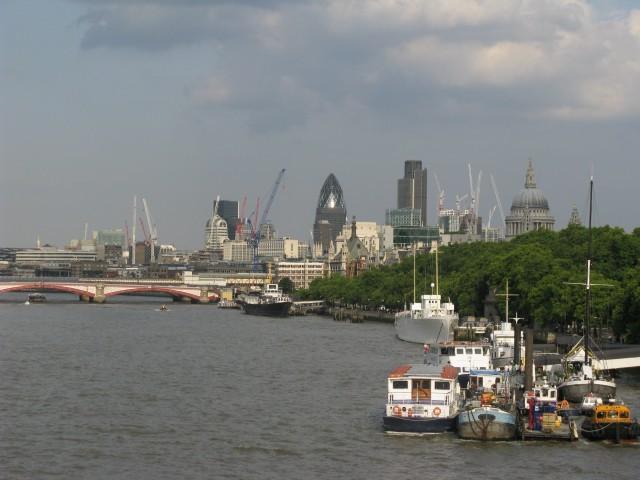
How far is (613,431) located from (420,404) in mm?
7317

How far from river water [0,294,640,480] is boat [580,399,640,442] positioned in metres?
0.52

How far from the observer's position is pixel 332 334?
410 feet

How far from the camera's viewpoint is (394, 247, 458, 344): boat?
360 feet

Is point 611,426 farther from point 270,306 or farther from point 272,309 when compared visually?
point 270,306

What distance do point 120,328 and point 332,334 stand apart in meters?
19.5

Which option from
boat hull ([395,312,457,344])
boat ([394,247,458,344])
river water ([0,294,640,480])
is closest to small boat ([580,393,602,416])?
river water ([0,294,640,480])


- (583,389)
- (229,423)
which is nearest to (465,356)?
(583,389)

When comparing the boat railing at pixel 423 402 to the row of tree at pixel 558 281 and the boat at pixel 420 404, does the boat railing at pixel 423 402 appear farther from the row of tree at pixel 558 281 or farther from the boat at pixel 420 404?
the row of tree at pixel 558 281

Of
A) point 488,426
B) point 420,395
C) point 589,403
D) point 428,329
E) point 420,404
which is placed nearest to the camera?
point 488,426

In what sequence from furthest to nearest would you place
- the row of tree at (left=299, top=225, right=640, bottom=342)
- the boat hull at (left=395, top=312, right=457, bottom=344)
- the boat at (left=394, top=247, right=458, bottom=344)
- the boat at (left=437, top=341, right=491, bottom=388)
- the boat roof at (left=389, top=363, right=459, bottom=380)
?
the boat at (left=394, top=247, right=458, bottom=344) < the boat hull at (left=395, top=312, right=457, bottom=344) < the row of tree at (left=299, top=225, right=640, bottom=342) < the boat at (left=437, top=341, right=491, bottom=388) < the boat roof at (left=389, top=363, right=459, bottom=380)

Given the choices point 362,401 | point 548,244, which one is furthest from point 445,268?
point 362,401

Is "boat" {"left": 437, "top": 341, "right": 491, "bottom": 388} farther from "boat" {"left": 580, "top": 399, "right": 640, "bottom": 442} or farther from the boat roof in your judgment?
"boat" {"left": 580, "top": 399, "right": 640, "bottom": 442}

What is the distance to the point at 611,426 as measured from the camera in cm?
5038

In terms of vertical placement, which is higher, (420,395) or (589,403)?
(420,395)
